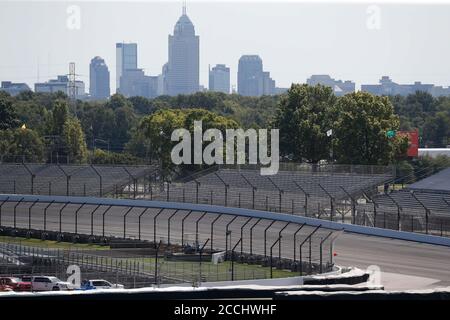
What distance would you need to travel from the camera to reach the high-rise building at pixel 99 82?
116 m

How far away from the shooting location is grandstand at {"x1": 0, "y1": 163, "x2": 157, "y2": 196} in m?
37.8

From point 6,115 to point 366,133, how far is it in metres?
26.7

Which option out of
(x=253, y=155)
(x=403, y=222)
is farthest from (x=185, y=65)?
(x=403, y=222)

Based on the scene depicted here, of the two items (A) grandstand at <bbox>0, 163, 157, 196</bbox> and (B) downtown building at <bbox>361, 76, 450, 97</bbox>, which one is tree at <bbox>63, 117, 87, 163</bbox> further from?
(B) downtown building at <bbox>361, 76, 450, 97</bbox>

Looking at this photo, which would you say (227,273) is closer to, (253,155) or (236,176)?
(236,176)

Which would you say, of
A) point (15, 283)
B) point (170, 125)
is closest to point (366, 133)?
point (170, 125)

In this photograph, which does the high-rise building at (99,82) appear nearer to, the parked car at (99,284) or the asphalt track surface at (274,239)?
the asphalt track surface at (274,239)

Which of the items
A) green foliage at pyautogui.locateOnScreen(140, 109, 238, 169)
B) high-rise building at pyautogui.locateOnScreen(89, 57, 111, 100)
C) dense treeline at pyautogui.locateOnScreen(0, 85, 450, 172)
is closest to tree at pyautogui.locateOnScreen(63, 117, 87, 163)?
dense treeline at pyautogui.locateOnScreen(0, 85, 450, 172)

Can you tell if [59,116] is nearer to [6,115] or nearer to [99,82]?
[6,115]

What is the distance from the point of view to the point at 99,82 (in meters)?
121

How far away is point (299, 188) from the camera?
1284 inches

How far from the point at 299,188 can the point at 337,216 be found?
3.04 metres

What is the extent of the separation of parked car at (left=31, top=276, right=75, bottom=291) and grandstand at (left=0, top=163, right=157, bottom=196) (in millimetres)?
20394
